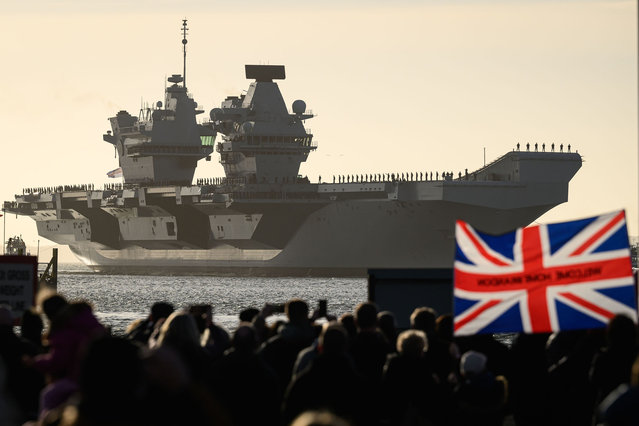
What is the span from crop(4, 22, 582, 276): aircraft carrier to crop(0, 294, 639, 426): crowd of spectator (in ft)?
220

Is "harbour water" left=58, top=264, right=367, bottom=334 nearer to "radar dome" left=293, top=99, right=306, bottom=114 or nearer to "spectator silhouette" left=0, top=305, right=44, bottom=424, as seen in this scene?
"radar dome" left=293, top=99, right=306, bottom=114

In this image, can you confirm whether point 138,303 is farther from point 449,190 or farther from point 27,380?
point 27,380

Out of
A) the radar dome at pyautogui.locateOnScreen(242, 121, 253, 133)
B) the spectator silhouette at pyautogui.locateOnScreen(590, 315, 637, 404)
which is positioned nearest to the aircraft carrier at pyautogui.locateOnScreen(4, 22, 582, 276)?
the radar dome at pyautogui.locateOnScreen(242, 121, 253, 133)

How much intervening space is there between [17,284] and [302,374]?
723 cm

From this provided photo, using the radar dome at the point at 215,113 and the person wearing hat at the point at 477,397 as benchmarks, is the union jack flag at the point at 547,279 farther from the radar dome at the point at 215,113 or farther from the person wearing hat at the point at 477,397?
the radar dome at the point at 215,113

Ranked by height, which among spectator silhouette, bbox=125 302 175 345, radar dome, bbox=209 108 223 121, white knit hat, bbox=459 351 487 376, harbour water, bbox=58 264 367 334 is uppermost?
radar dome, bbox=209 108 223 121

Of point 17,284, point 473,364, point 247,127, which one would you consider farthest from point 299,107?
point 473,364

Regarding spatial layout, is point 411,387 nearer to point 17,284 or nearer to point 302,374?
point 302,374

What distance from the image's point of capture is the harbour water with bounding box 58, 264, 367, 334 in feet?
166

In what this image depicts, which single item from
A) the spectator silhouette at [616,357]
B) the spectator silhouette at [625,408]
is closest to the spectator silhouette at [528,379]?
the spectator silhouette at [616,357]

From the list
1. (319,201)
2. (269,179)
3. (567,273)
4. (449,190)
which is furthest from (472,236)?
(269,179)

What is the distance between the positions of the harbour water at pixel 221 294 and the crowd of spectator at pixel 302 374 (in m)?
26.1

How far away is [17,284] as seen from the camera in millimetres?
14695

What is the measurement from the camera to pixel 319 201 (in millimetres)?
86000
